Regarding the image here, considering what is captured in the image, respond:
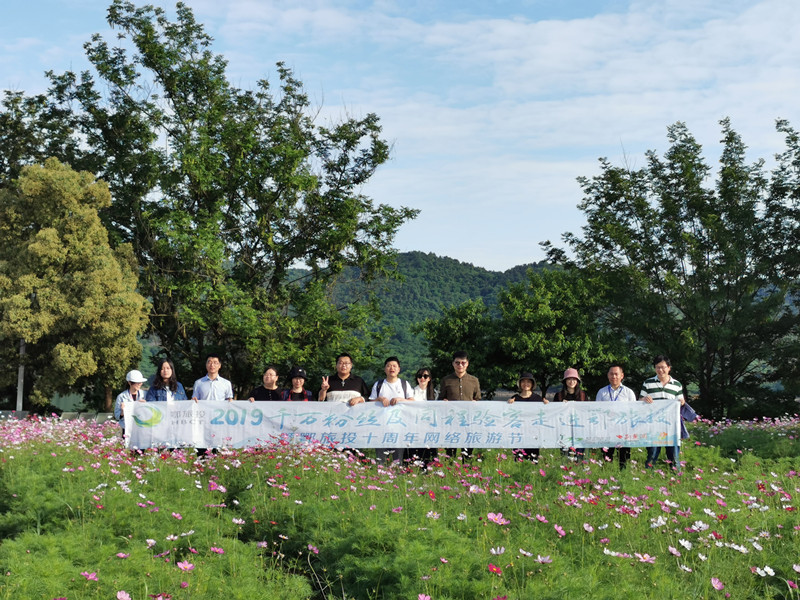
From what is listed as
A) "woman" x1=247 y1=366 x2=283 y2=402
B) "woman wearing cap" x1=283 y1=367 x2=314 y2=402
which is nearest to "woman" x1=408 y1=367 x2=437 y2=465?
"woman wearing cap" x1=283 y1=367 x2=314 y2=402

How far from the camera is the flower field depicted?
5156mm

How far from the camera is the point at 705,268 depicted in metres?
27.7

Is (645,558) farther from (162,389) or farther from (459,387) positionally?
(162,389)

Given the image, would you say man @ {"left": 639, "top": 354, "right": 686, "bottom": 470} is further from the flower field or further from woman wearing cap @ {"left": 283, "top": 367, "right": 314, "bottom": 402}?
woman wearing cap @ {"left": 283, "top": 367, "right": 314, "bottom": 402}

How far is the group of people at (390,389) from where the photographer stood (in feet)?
32.1

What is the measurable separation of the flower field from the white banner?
802mm

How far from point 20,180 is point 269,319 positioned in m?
8.48

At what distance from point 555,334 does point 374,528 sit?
2233 cm

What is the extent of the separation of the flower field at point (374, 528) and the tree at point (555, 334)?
18004mm

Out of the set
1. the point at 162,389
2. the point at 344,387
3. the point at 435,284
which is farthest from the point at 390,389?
the point at 435,284

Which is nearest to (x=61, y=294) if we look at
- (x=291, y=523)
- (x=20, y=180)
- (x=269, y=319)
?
(x=20, y=180)

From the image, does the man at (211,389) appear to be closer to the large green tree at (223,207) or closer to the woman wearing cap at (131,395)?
the woman wearing cap at (131,395)

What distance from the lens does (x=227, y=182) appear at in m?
25.4

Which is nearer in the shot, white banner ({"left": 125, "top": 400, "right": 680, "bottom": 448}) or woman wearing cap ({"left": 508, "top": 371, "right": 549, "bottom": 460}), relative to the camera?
white banner ({"left": 125, "top": 400, "right": 680, "bottom": 448})
